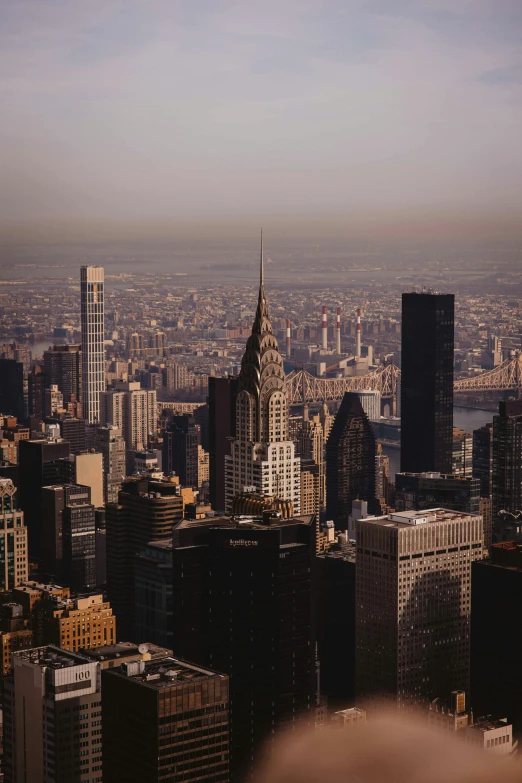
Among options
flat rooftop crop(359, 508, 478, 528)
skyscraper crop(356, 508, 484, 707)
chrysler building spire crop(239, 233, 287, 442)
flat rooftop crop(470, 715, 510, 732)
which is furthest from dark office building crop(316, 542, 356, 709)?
chrysler building spire crop(239, 233, 287, 442)

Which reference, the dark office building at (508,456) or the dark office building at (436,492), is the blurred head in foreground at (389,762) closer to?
the dark office building at (436,492)

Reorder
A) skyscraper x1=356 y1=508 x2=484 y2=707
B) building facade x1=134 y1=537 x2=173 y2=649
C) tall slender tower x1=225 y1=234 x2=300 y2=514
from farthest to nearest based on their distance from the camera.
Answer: tall slender tower x1=225 y1=234 x2=300 y2=514 → building facade x1=134 y1=537 x2=173 y2=649 → skyscraper x1=356 y1=508 x2=484 y2=707

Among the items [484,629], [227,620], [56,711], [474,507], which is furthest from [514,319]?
[56,711]

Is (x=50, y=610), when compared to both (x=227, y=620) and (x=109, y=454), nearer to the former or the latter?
(x=227, y=620)

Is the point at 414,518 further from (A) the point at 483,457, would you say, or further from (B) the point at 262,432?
(A) the point at 483,457

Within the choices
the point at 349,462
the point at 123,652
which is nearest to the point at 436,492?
the point at 349,462

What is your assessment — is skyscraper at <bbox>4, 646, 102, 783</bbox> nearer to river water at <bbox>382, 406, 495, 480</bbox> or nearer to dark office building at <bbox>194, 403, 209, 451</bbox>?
dark office building at <bbox>194, 403, 209, 451</bbox>

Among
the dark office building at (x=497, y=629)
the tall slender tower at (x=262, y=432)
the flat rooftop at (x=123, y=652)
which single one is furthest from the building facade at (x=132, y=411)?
the flat rooftop at (x=123, y=652)
